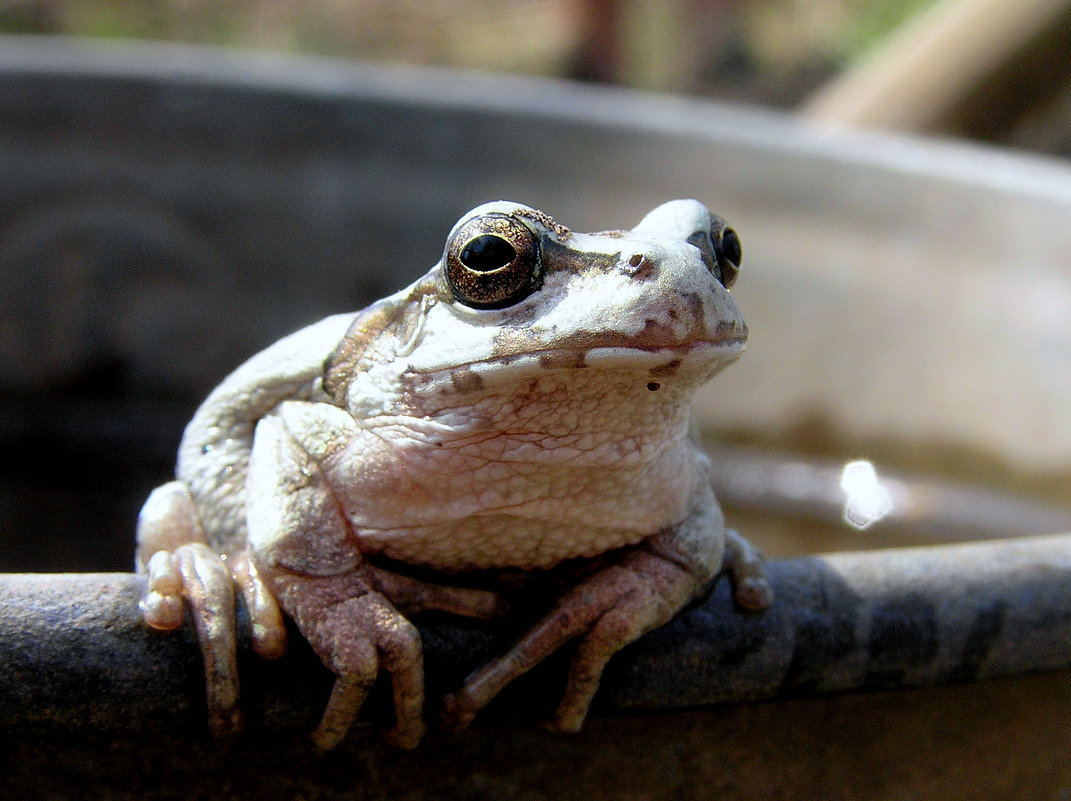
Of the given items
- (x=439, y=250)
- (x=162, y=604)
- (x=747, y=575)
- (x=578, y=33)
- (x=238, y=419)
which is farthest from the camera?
(x=578, y=33)

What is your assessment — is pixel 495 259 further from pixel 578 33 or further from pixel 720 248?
pixel 578 33

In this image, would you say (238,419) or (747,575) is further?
(238,419)

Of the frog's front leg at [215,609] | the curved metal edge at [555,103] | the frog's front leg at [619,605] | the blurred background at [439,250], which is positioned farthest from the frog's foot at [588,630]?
the curved metal edge at [555,103]

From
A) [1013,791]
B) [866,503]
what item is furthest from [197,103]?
[1013,791]

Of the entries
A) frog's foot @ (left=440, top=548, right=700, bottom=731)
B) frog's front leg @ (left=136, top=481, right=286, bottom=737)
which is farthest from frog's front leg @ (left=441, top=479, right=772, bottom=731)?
frog's front leg @ (left=136, top=481, right=286, bottom=737)

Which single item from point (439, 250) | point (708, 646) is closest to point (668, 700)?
point (708, 646)

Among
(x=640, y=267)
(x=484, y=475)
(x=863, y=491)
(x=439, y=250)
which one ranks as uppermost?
(x=439, y=250)

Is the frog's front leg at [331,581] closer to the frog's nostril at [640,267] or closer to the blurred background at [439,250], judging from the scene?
the frog's nostril at [640,267]

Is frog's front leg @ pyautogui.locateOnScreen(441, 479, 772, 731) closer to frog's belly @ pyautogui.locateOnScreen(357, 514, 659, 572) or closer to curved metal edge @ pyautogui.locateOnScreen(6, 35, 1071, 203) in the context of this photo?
frog's belly @ pyautogui.locateOnScreen(357, 514, 659, 572)
